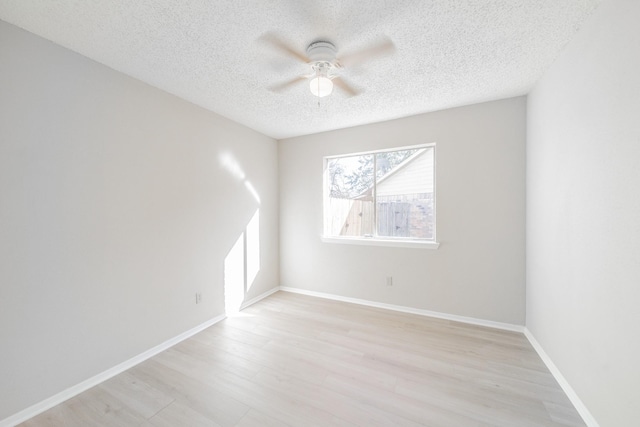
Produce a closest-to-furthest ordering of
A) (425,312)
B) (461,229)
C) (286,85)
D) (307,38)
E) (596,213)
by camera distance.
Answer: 1. (596,213)
2. (307,38)
3. (286,85)
4. (461,229)
5. (425,312)

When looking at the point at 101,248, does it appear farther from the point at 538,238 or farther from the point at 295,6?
the point at 538,238

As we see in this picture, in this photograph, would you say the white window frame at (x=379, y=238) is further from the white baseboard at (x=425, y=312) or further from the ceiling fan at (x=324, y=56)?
the ceiling fan at (x=324, y=56)

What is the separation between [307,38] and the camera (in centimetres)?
159

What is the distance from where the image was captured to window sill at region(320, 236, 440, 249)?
2.91 metres

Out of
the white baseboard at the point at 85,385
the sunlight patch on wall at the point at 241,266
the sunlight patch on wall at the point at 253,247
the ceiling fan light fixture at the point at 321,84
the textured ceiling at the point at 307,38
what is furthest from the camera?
the sunlight patch on wall at the point at 253,247

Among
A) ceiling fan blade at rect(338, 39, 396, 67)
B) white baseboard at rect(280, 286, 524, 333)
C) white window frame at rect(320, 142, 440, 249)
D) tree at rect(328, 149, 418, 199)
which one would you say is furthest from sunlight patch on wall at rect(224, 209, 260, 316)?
ceiling fan blade at rect(338, 39, 396, 67)

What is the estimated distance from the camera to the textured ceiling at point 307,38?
1352mm

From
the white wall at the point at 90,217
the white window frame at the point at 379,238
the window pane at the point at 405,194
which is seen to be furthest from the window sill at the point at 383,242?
the white wall at the point at 90,217

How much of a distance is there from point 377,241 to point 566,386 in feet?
6.58

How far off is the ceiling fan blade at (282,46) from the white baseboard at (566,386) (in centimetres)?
299

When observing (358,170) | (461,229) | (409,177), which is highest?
(358,170)

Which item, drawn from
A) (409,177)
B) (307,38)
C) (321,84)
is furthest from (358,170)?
(307,38)

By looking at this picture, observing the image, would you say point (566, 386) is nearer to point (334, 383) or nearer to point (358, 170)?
point (334, 383)

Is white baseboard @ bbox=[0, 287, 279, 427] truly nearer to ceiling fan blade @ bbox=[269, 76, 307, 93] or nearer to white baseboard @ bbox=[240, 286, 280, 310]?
white baseboard @ bbox=[240, 286, 280, 310]
